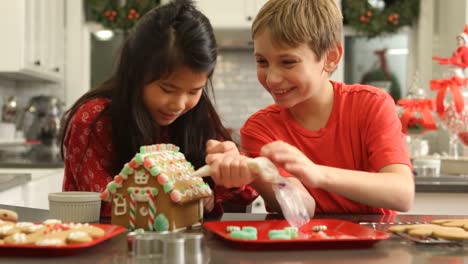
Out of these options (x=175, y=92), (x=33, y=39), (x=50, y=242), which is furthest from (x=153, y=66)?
(x=33, y=39)

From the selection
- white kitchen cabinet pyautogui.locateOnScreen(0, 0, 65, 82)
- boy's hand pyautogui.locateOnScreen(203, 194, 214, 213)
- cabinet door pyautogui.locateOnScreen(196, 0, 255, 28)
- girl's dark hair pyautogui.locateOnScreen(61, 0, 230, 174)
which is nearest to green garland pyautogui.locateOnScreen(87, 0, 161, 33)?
white kitchen cabinet pyautogui.locateOnScreen(0, 0, 65, 82)

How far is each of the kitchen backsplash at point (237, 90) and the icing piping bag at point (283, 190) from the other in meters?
3.36

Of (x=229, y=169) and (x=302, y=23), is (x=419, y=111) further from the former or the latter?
(x=229, y=169)

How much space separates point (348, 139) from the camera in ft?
4.99

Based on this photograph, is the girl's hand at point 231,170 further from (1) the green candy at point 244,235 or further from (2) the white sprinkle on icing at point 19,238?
(2) the white sprinkle on icing at point 19,238

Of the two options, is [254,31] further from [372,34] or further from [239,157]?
[372,34]

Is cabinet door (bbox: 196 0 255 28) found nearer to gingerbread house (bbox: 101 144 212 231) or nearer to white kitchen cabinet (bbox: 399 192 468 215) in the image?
white kitchen cabinet (bbox: 399 192 468 215)

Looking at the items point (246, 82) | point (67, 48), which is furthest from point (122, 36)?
point (246, 82)

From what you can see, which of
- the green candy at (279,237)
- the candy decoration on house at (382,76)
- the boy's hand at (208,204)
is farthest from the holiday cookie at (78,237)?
the candy decoration on house at (382,76)

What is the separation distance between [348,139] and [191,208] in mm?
532

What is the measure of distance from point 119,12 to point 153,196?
327 centimetres

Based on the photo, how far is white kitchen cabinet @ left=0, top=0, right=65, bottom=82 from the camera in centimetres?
347

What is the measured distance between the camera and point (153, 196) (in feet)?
3.55

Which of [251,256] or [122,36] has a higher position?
[122,36]
